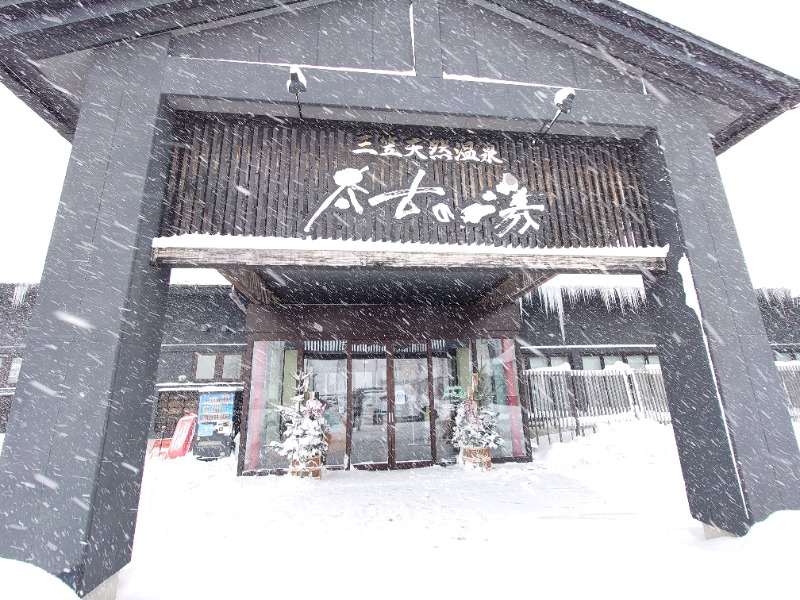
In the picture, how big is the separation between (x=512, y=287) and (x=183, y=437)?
333 inches

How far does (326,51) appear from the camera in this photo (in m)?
4.32

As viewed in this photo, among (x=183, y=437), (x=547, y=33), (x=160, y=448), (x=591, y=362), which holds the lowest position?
(x=160, y=448)

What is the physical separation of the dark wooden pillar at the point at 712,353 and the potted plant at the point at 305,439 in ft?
19.3

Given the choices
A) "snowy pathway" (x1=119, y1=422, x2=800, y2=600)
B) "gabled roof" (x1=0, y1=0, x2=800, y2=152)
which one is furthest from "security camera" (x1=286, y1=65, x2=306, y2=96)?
"snowy pathway" (x1=119, y1=422, x2=800, y2=600)

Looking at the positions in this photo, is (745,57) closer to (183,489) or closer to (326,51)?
(326,51)

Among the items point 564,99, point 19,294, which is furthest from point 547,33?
point 19,294

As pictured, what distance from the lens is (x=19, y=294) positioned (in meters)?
12.1

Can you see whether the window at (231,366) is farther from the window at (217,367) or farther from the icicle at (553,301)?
the icicle at (553,301)

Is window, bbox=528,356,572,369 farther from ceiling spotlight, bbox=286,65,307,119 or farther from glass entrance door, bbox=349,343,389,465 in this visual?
ceiling spotlight, bbox=286,65,307,119

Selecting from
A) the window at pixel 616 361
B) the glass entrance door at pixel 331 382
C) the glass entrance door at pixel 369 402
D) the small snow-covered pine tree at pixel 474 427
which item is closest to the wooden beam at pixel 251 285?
the glass entrance door at pixel 331 382

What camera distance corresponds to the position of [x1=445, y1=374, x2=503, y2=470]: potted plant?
26.7ft

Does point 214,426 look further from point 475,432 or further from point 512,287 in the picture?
point 512,287

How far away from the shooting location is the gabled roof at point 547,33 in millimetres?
3674

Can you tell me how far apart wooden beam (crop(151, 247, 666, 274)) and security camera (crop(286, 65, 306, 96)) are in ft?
5.20
